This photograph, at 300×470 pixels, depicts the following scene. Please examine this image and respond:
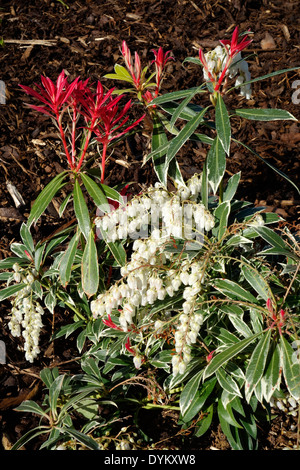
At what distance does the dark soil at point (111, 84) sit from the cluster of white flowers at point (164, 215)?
0.86 m

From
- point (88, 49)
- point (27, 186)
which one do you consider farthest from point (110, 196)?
point (88, 49)

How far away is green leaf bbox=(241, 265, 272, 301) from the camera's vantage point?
176cm

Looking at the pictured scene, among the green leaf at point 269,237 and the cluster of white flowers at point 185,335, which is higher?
the green leaf at point 269,237

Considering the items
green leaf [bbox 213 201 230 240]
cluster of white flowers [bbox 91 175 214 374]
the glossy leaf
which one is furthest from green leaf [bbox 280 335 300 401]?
the glossy leaf

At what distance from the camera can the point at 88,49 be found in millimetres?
3607

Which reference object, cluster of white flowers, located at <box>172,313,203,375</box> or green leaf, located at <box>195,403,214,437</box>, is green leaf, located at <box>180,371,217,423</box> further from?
cluster of white flowers, located at <box>172,313,203,375</box>

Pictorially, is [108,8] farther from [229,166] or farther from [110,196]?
[110,196]

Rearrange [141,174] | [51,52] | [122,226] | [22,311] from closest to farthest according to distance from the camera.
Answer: [122,226], [22,311], [141,174], [51,52]

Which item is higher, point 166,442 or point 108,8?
point 108,8

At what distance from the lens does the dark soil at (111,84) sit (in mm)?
2594

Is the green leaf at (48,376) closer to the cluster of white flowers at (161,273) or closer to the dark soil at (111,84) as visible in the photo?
the dark soil at (111,84)

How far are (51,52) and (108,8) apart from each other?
637 millimetres

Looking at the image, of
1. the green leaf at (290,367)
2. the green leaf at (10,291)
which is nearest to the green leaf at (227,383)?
the green leaf at (290,367)

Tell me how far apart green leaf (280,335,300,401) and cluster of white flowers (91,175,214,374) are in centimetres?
31
